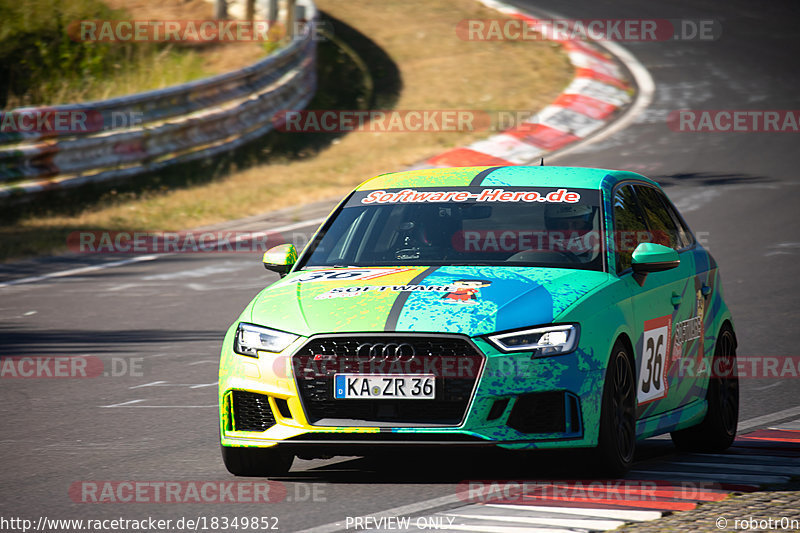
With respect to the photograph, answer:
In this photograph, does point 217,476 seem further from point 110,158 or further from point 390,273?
point 110,158

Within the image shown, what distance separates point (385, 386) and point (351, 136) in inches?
628

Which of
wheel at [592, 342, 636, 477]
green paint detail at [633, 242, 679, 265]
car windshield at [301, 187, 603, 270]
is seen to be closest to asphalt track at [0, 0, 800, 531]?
wheel at [592, 342, 636, 477]

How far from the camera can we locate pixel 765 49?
27141mm

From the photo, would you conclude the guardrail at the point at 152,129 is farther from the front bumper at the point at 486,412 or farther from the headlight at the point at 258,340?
the front bumper at the point at 486,412

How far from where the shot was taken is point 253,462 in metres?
6.35

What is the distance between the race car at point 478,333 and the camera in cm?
585

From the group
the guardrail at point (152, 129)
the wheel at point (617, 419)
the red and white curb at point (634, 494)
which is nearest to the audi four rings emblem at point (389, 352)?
the red and white curb at point (634, 494)

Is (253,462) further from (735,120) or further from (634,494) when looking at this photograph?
(735,120)

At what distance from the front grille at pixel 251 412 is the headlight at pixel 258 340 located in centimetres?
20

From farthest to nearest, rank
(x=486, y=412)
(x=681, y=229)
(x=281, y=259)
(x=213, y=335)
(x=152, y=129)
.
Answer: (x=152, y=129) < (x=213, y=335) < (x=681, y=229) < (x=281, y=259) < (x=486, y=412)

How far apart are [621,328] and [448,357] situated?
99 cm

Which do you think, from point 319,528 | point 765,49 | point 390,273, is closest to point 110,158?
point 390,273

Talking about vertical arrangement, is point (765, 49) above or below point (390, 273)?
below

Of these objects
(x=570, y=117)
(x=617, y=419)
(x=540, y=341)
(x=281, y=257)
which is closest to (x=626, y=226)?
(x=617, y=419)
